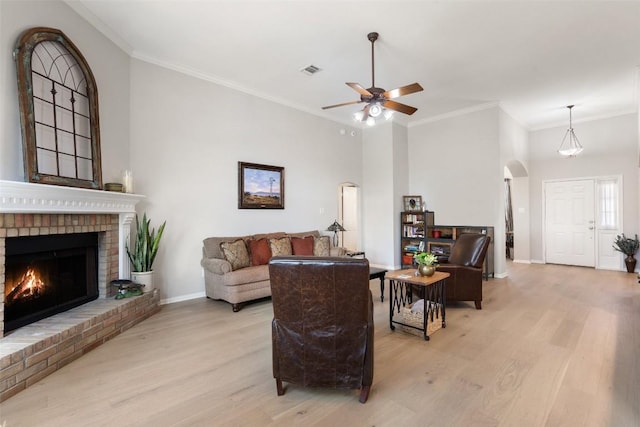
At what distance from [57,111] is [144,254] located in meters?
1.70

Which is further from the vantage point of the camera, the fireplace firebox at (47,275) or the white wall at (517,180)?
the white wall at (517,180)

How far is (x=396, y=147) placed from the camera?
6832 mm

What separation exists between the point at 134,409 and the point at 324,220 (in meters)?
4.75

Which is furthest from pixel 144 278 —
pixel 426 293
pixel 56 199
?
pixel 426 293

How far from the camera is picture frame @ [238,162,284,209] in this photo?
4.98 metres

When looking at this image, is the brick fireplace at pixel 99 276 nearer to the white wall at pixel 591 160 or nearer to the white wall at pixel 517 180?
the white wall at pixel 517 180

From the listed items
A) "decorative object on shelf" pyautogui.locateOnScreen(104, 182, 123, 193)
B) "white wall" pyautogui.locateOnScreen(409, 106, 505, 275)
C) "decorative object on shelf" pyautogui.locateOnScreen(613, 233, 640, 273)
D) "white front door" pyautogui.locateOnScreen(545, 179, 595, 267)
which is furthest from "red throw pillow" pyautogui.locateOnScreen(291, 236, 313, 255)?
"decorative object on shelf" pyautogui.locateOnScreen(613, 233, 640, 273)

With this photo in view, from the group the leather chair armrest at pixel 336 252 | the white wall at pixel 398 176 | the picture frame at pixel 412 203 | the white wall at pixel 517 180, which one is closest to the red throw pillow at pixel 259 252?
the leather chair armrest at pixel 336 252

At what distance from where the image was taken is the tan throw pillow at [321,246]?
17.3ft

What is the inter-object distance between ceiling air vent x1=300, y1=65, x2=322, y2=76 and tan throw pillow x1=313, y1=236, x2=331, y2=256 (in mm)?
2716

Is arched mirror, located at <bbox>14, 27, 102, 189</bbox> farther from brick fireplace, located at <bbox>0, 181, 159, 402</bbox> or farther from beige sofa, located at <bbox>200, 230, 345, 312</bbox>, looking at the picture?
beige sofa, located at <bbox>200, 230, 345, 312</bbox>

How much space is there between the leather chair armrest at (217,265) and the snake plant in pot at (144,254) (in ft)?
2.21

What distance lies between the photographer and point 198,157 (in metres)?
4.49

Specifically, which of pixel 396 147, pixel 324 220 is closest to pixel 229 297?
pixel 324 220
